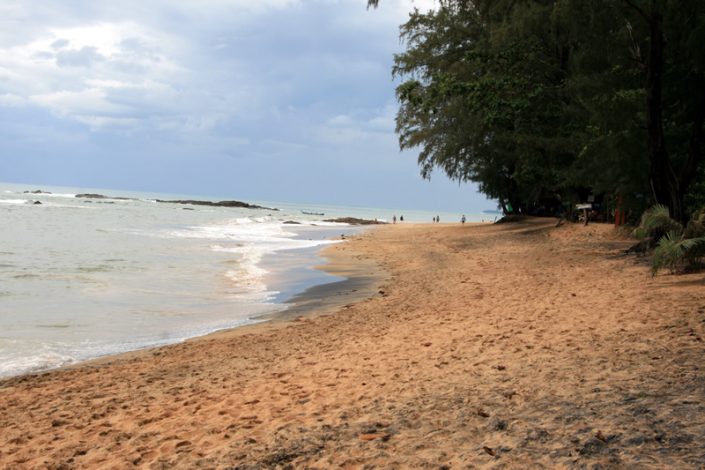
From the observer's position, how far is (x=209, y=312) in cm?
1195

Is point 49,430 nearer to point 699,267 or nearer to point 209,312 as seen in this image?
point 209,312

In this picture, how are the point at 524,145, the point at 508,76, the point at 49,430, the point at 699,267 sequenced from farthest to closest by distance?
1. the point at 524,145
2. the point at 508,76
3. the point at 699,267
4. the point at 49,430

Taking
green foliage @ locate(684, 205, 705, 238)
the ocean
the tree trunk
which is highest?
the tree trunk

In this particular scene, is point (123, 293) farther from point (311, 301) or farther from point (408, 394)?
point (408, 394)

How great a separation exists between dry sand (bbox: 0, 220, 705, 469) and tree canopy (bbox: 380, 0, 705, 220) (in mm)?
6635

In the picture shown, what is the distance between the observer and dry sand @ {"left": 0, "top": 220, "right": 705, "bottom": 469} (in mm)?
4211

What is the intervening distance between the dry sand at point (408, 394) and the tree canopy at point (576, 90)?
664 centimetres

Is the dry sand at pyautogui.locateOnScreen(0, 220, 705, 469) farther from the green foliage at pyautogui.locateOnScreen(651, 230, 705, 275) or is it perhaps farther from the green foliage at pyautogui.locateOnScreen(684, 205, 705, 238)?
the green foliage at pyautogui.locateOnScreen(684, 205, 705, 238)

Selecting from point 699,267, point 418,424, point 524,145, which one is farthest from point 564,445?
point 524,145

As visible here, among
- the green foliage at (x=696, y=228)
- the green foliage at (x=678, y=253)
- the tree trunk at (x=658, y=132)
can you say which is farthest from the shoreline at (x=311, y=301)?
the tree trunk at (x=658, y=132)

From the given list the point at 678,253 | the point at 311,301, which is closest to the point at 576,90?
the point at 678,253

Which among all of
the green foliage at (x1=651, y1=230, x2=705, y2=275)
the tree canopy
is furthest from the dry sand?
the tree canopy

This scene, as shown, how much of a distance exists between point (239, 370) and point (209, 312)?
15.8 feet

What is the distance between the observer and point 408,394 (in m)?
5.59
